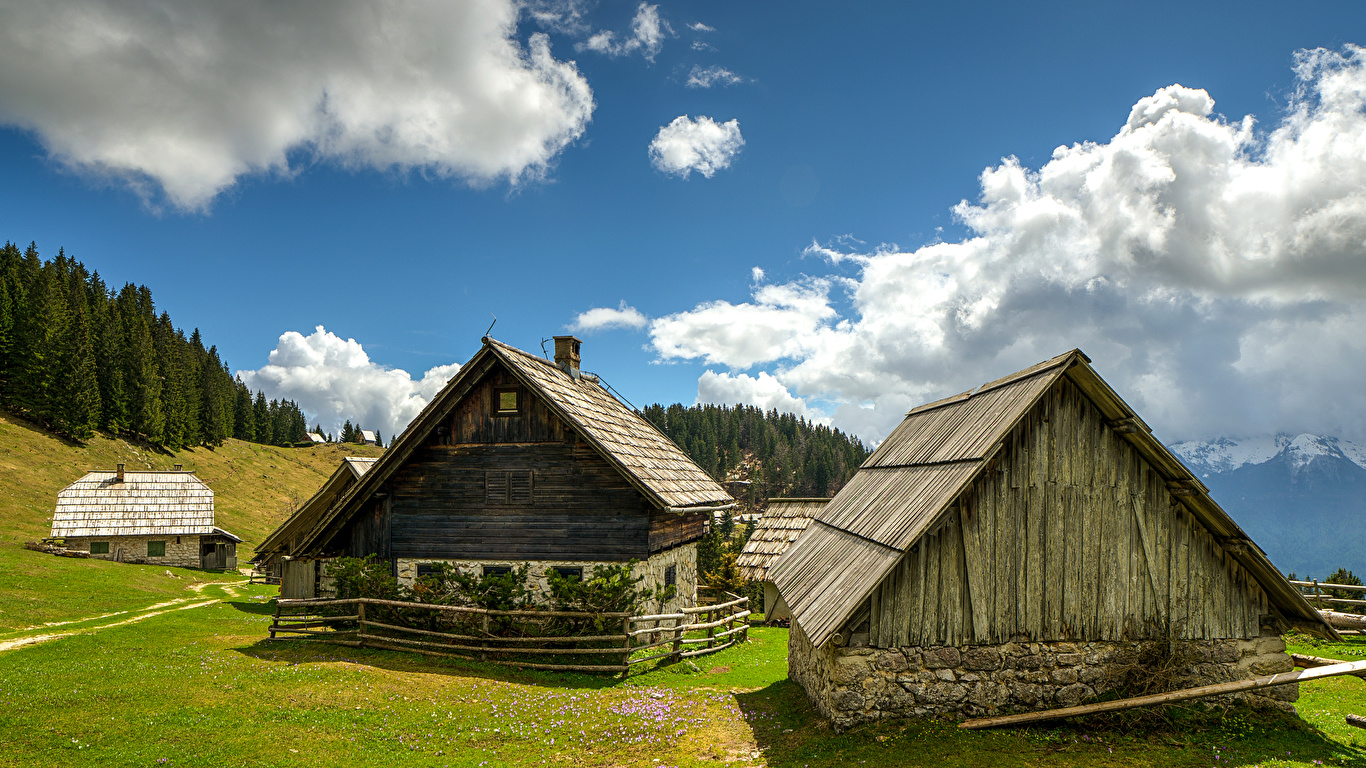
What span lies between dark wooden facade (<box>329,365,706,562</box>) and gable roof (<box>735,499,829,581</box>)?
903 cm

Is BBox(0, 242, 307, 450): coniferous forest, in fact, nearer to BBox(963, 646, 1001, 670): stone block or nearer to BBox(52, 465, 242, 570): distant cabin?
BBox(52, 465, 242, 570): distant cabin

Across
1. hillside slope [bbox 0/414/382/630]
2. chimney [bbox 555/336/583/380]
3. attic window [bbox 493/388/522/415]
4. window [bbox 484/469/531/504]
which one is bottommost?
hillside slope [bbox 0/414/382/630]

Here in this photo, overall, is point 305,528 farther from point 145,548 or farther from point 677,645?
point 677,645

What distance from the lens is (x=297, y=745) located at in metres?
10.5

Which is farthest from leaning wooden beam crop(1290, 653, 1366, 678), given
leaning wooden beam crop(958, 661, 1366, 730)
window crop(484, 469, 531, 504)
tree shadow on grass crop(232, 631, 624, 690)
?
window crop(484, 469, 531, 504)

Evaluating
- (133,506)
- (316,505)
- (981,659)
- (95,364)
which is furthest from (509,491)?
(95,364)

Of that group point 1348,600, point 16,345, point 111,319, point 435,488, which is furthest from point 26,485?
point 1348,600

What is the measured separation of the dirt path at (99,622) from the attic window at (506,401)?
14696mm

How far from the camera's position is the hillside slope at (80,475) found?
88.9 ft

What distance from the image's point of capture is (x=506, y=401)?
19.6 m

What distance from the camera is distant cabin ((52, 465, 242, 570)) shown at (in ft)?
147

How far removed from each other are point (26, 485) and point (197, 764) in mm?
69356

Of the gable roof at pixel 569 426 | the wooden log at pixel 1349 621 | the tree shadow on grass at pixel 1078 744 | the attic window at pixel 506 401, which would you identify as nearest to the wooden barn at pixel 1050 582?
the tree shadow on grass at pixel 1078 744

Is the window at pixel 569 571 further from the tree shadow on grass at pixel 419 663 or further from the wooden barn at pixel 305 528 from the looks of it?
the wooden barn at pixel 305 528
